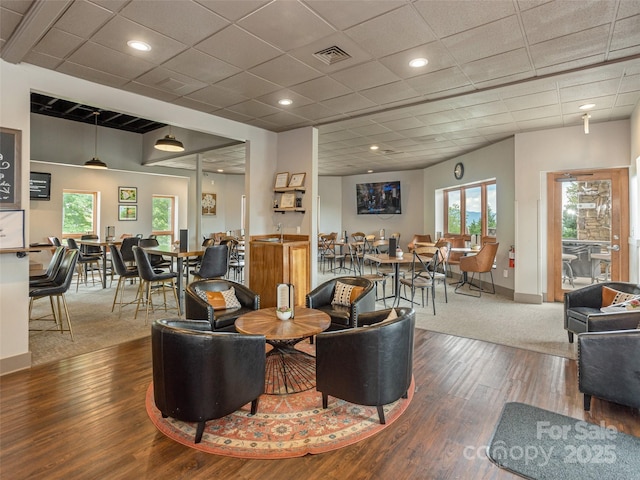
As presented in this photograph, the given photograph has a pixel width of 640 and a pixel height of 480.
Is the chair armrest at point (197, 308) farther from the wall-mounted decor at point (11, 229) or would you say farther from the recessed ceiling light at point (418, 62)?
the recessed ceiling light at point (418, 62)

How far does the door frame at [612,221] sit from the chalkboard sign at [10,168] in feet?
23.3

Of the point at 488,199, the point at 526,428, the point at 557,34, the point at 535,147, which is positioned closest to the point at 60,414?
the point at 526,428

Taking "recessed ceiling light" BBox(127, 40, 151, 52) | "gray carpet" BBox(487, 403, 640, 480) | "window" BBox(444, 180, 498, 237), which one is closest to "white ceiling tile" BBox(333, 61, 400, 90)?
"recessed ceiling light" BBox(127, 40, 151, 52)

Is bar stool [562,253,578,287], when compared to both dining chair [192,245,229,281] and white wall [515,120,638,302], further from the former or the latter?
dining chair [192,245,229,281]

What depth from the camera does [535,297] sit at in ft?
19.0

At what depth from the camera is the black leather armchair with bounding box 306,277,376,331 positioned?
337 centimetres

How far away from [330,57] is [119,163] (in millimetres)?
7839

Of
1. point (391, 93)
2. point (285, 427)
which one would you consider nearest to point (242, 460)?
point (285, 427)

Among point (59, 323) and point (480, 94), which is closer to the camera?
point (480, 94)

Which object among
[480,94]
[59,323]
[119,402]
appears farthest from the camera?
[59,323]

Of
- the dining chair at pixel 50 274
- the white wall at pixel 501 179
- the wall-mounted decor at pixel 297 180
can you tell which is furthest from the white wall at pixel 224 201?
the white wall at pixel 501 179

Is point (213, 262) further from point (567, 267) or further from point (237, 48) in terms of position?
point (567, 267)

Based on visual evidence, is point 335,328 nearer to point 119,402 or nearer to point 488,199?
point 119,402

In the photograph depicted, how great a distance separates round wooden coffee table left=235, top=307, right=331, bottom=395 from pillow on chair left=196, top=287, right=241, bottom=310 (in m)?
0.58
